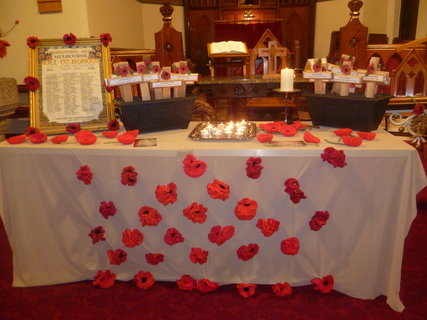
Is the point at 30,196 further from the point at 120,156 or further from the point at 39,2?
the point at 39,2

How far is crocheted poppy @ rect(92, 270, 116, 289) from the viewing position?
155 cm

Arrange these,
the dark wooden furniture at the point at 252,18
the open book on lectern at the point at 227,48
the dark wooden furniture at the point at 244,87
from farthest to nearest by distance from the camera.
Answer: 1. the dark wooden furniture at the point at 252,18
2. the open book on lectern at the point at 227,48
3. the dark wooden furniture at the point at 244,87

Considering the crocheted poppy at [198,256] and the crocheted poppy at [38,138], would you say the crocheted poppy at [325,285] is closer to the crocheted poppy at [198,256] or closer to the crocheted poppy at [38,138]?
the crocheted poppy at [198,256]

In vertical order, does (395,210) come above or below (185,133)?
below

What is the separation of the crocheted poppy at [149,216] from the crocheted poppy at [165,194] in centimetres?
8

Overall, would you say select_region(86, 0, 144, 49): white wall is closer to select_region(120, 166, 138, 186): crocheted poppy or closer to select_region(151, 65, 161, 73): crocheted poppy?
select_region(151, 65, 161, 73): crocheted poppy

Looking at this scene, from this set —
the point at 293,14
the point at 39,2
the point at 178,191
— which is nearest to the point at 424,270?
the point at 178,191

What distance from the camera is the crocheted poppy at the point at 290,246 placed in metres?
1.36

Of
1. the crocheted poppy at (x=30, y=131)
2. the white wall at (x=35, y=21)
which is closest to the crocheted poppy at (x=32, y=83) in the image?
the crocheted poppy at (x=30, y=131)

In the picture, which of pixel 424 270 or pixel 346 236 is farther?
pixel 424 270

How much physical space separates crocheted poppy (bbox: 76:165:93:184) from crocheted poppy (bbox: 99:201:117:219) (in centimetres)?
13

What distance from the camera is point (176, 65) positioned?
1.60 metres

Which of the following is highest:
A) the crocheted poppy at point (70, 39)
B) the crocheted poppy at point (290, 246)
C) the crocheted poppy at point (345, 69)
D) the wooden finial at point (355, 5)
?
the wooden finial at point (355, 5)

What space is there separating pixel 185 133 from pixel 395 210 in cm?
96
